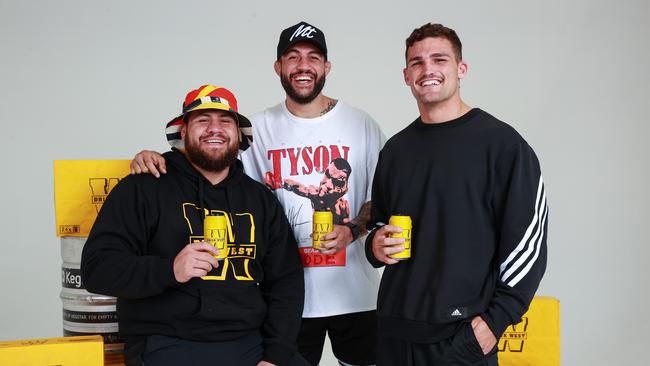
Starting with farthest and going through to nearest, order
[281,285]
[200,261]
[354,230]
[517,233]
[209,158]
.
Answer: [354,230] < [281,285] < [209,158] < [200,261] < [517,233]

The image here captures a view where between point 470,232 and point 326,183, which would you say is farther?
point 326,183

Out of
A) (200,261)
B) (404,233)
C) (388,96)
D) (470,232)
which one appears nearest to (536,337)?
(470,232)

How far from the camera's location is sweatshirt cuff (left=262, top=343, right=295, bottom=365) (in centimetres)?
255

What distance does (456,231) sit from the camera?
7.10 ft

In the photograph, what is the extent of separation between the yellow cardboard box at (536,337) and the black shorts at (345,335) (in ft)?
1.85

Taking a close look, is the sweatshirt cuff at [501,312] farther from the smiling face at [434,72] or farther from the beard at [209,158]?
the beard at [209,158]

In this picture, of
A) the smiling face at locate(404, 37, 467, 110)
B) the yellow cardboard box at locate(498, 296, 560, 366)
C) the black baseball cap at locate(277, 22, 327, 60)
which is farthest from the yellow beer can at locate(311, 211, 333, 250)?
the yellow cardboard box at locate(498, 296, 560, 366)

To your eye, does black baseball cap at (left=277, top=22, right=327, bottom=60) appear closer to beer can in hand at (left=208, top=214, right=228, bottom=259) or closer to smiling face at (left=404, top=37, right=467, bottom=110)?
smiling face at (left=404, top=37, right=467, bottom=110)

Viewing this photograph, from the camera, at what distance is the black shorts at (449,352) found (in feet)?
6.98

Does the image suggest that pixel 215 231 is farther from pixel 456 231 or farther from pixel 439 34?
pixel 439 34

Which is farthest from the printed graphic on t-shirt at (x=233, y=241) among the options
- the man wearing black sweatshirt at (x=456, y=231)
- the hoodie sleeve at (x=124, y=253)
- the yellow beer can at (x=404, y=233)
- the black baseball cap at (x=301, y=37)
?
the black baseball cap at (x=301, y=37)

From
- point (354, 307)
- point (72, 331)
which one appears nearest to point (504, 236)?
point (354, 307)

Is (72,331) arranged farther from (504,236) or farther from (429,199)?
(504,236)

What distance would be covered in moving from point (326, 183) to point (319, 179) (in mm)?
36
